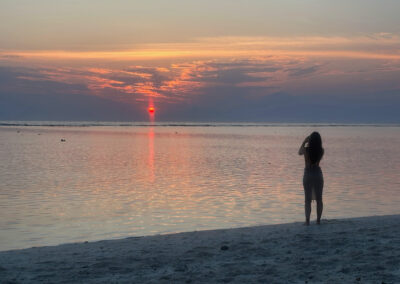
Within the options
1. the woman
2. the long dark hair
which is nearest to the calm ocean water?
the woman

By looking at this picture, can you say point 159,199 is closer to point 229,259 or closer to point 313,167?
point 313,167

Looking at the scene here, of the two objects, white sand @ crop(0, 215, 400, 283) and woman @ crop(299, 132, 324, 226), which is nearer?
white sand @ crop(0, 215, 400, 283)

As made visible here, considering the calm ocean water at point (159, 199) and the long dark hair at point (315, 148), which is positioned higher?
the long dark hair at point (315, 148)

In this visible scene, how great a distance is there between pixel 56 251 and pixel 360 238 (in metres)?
6.79

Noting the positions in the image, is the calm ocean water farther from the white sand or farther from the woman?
the woman

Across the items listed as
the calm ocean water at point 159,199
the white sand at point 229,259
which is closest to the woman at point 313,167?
the white sand at point 229,259

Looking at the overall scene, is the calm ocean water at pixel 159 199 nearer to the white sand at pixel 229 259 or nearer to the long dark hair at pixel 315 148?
the white sand at pixel 229 259

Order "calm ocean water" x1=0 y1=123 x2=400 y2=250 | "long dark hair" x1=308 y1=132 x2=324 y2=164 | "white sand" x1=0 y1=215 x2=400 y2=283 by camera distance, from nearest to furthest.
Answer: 1. "white sand" x1=0 y1=215 x2=400 y2=283
2. "long dark hair" x1=308 y1=132 x2=324 y2=164
3. "calm ocean water" x1=0 y1=123 x2=400 y2=250

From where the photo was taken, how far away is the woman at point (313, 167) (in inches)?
511

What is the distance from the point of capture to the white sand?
9016 millimetres

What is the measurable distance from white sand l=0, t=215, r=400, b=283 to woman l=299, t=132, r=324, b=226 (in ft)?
3.06

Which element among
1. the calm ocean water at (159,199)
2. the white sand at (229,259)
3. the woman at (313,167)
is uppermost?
the woman at (313,167)

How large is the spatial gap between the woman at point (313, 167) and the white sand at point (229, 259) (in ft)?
3.06

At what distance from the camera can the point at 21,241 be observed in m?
14.5
